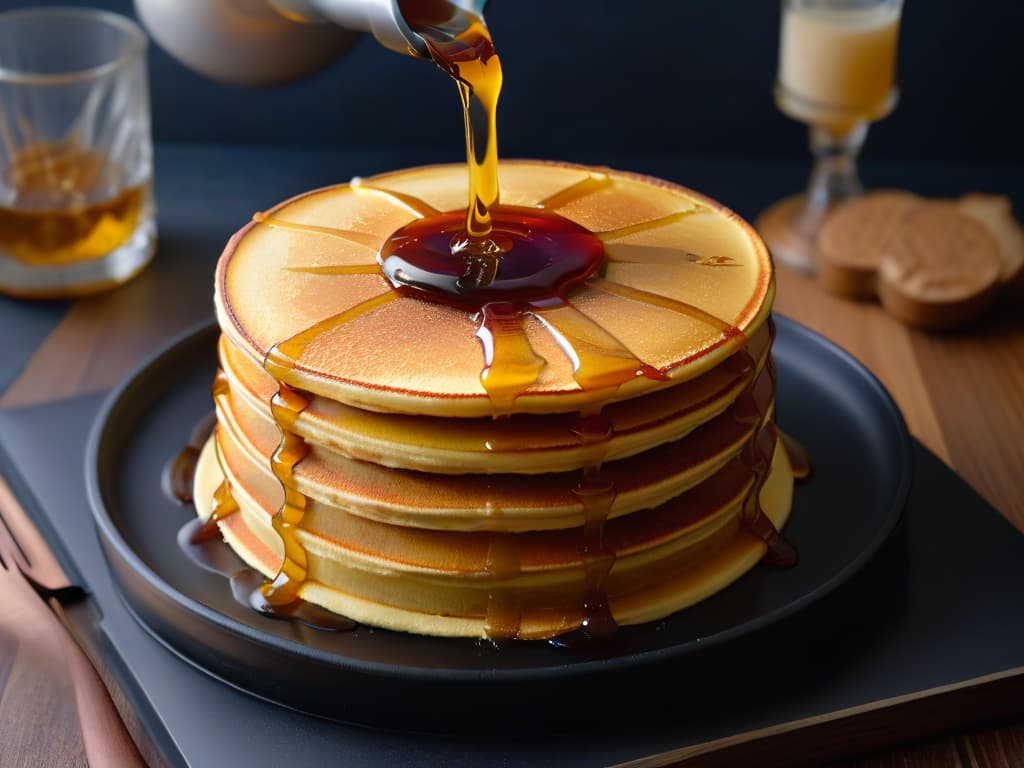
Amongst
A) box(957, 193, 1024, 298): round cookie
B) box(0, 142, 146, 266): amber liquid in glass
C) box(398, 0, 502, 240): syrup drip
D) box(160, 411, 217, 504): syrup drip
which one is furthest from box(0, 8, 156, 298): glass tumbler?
box(957, 193, 1024, 298): round cookie

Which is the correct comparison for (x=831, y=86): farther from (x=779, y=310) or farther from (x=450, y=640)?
(x=450, y=640)

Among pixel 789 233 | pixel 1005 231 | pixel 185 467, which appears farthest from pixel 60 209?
pixel 1005 231

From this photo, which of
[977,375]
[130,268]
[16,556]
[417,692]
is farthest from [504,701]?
[130,268]

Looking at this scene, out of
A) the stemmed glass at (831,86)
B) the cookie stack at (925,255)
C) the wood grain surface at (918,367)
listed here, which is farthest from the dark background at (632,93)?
the wood grain surface at (918,367)

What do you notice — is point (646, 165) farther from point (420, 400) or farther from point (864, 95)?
point (420, 400)

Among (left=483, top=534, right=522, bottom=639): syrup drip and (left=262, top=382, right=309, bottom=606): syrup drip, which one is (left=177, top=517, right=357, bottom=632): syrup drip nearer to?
(left=262, top=382, right=309, bottom=606): syrup drip
